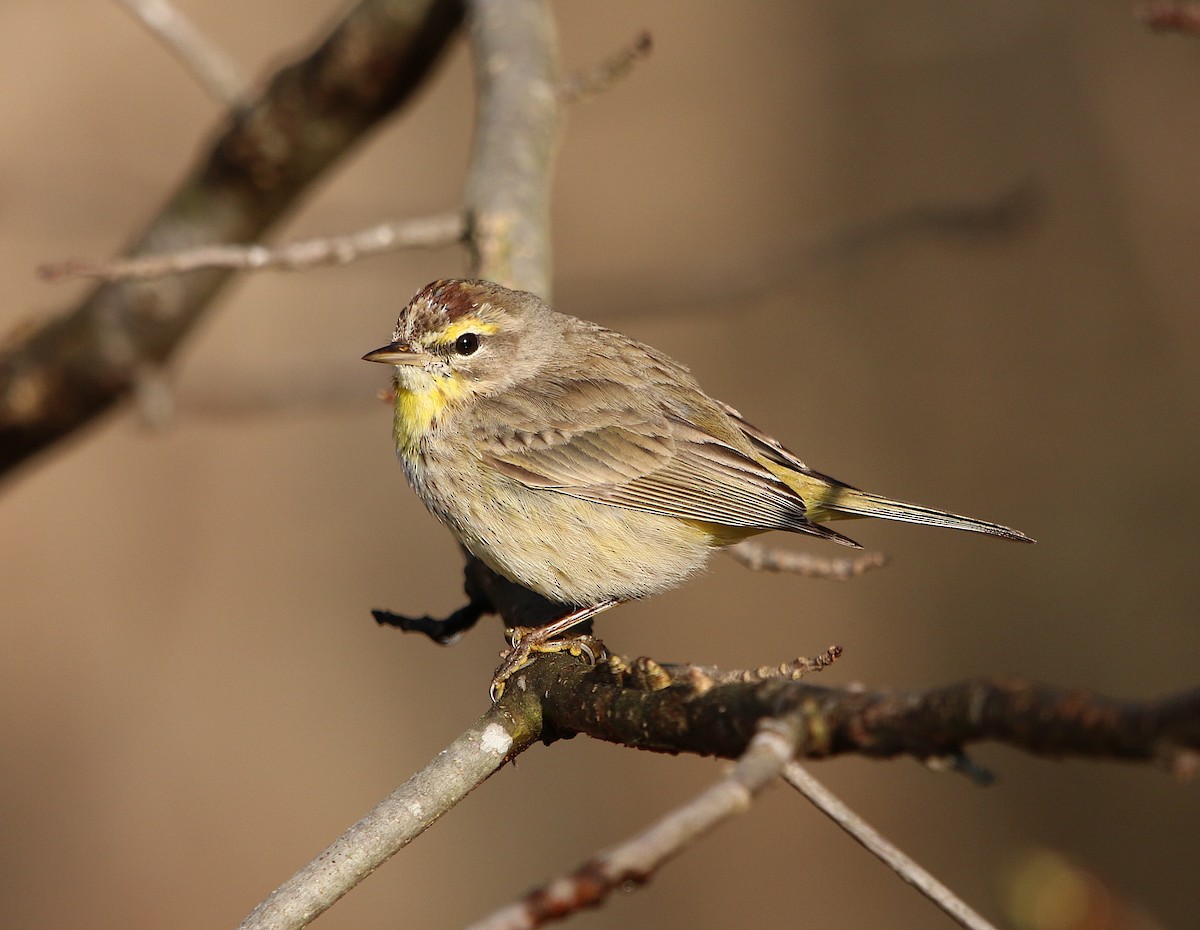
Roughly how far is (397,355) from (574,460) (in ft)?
2.59

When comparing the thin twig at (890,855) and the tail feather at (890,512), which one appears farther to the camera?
the tail feather at (890,512)

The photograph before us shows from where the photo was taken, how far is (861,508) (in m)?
4.36

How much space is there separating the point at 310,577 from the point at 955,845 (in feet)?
16.4

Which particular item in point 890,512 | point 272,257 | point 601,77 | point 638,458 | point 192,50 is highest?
point 192,50

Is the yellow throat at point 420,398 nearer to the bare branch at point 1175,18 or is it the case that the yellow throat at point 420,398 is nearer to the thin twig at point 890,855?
the thin twig at point 890,855

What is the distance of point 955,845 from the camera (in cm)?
827

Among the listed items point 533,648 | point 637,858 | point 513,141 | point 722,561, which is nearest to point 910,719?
point 637,858

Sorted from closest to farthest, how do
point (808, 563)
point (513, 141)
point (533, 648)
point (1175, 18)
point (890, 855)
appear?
point (890, 855)
point (1175, 18)
point (533, 648)
point (808, 563)
point (513, 141)

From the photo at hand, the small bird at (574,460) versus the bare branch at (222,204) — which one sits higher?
the bare branch at (222,204)

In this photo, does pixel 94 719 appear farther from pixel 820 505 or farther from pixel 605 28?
pixel 605 28

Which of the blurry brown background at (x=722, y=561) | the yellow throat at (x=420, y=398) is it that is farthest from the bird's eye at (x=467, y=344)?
the blurry brown background at (x=722, y=561)

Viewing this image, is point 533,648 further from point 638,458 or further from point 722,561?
point 722,561

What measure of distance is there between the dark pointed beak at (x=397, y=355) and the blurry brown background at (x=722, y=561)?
82.2 inches

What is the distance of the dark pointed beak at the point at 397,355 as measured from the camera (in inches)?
175
